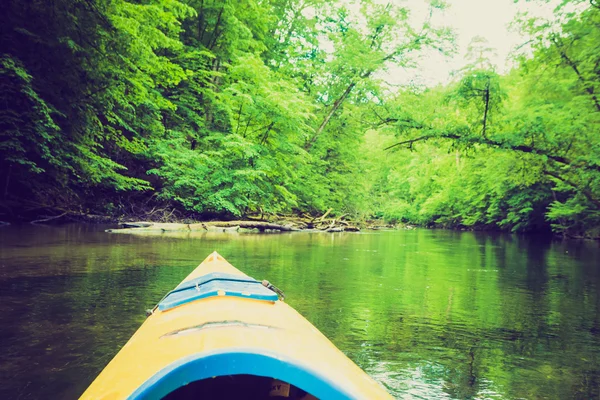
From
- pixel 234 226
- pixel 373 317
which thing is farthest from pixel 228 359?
pixel 234 226

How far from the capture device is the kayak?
107 centimetres

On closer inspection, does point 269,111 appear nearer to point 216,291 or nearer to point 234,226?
point 234,226

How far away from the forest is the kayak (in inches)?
280

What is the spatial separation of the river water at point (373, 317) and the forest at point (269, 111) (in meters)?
3.06

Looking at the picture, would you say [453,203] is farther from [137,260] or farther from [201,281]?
[201,281]

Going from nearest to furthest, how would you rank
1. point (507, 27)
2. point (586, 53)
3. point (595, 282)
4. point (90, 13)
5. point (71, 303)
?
1. point (71, 303)
2. point (595, 282)
3. point (90, 13)
4. point (586, 53)
5. point (507, 27)

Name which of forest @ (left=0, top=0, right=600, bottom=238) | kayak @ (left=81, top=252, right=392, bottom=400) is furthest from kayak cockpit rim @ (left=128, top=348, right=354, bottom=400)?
forest @ (left=0, top=0, right=600, bottom=238)

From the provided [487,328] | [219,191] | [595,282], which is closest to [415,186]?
[219,191]

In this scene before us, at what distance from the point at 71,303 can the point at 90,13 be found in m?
5.67

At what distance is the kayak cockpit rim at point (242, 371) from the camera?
1.04 metres

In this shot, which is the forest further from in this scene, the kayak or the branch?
the kayak

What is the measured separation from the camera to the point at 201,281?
8.90 feet

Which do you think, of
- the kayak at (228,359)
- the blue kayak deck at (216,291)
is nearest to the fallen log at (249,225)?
the blue kayak deck at (216,291)

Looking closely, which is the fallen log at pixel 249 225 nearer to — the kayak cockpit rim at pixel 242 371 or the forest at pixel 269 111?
the forest at pixel 269 111
